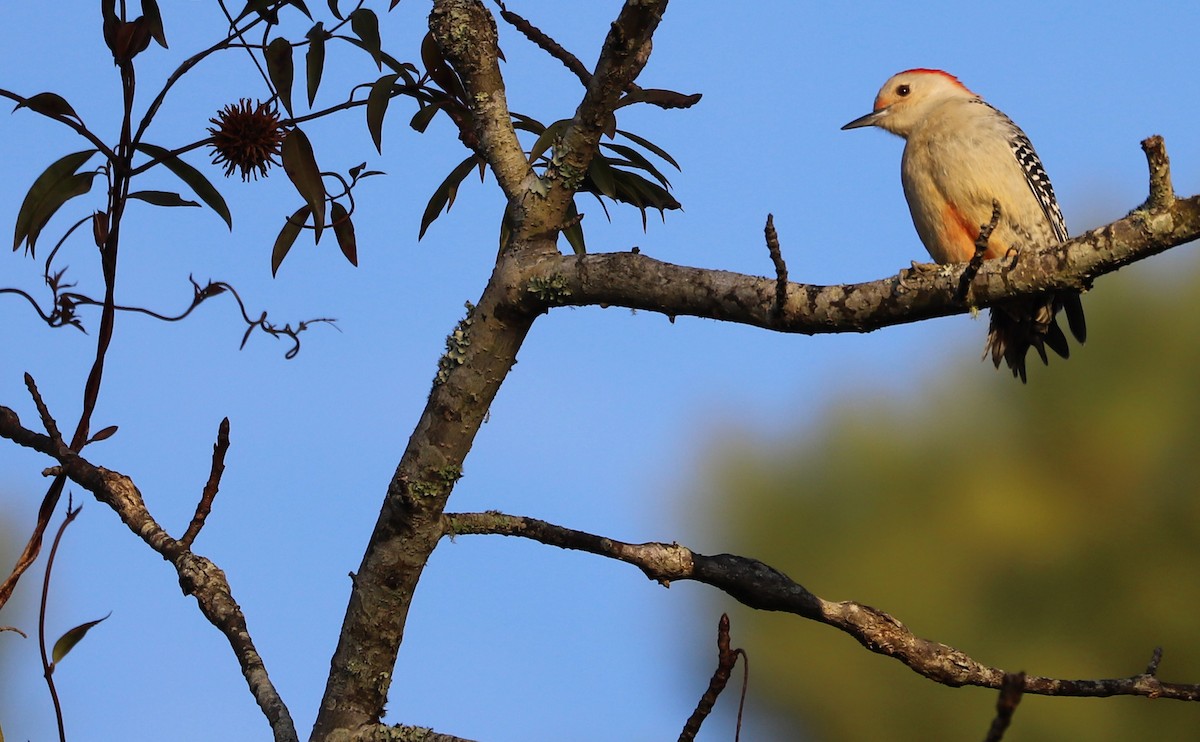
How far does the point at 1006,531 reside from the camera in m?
16.6

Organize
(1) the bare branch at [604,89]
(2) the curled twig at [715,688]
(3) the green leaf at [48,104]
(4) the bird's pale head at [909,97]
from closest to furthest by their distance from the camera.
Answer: (2) the curled twig at [715,688]
(1) the bare branch at [604,89]
(3) the green leaf at [48,104]
(4) the bird's pale head at [909,97]

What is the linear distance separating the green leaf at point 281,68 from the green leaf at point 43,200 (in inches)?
21.9

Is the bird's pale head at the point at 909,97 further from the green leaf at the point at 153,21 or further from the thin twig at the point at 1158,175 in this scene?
the green leaf at the point at 153,21

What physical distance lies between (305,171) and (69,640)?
51.2 inches

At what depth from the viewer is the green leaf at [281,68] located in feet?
10.2

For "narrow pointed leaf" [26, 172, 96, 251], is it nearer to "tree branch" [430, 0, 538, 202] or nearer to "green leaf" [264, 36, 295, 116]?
"green leaf" [264, 36, 295, 116]

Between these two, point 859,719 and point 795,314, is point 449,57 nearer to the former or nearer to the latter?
point 795,314

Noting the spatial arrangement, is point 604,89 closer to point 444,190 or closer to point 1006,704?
point 444,190

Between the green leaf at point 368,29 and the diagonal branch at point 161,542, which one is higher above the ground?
the green leaf at point 368,29

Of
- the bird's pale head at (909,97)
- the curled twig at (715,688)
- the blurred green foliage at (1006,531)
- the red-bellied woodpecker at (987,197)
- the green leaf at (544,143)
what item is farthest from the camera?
the blurred green foliage at (1006,531)

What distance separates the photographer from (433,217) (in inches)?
139

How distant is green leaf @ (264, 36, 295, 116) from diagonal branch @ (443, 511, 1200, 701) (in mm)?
1172

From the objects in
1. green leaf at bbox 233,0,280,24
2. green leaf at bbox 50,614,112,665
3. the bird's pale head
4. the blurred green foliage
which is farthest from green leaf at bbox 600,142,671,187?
the blurred green foliage

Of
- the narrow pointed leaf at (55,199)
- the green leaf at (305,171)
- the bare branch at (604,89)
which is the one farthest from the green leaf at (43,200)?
the bare branch at (604,89)
